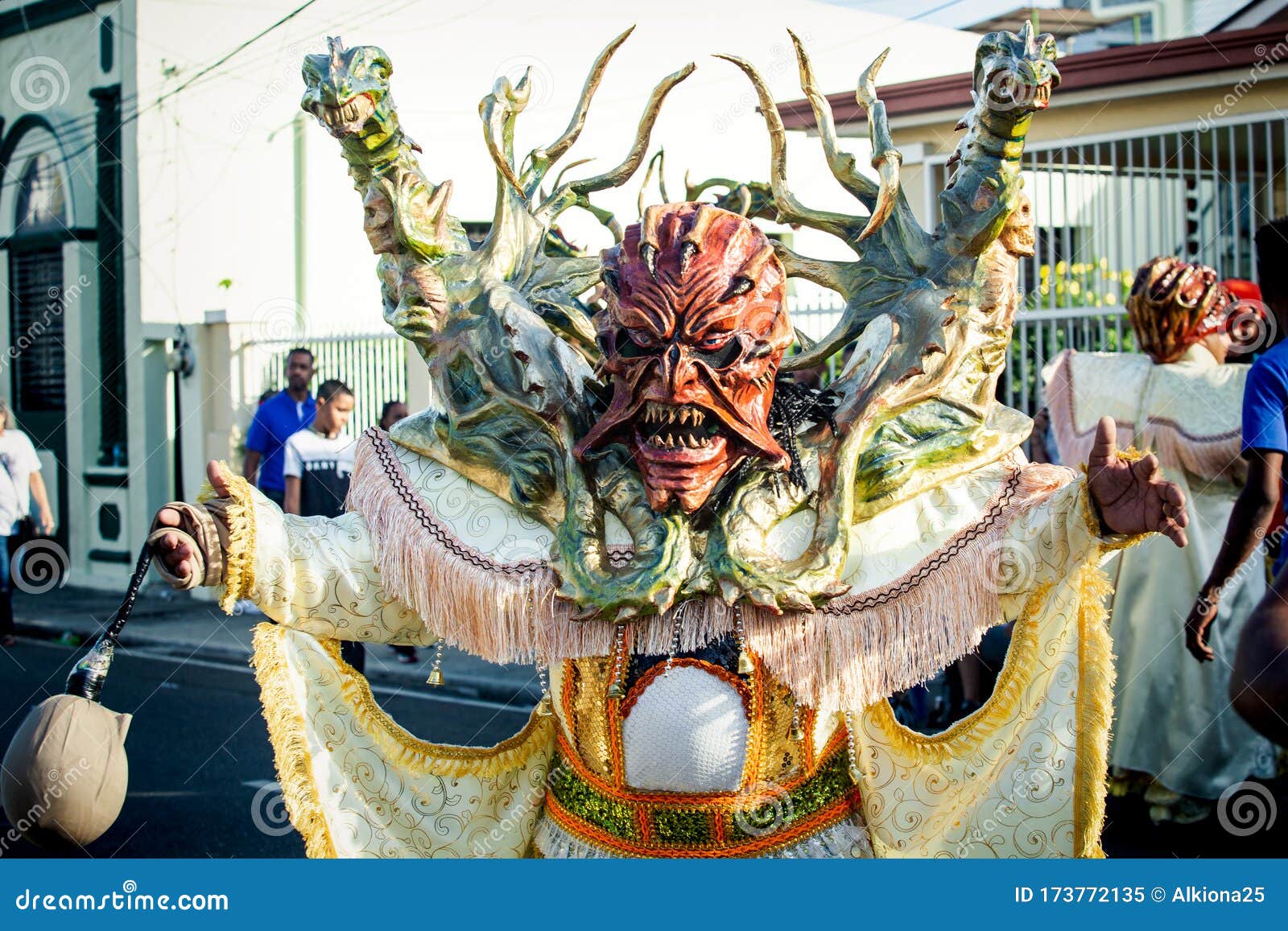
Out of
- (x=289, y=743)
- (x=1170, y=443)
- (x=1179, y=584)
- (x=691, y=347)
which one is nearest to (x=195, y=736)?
(x=289, y=743)

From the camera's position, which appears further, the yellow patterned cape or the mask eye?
the yellow patterned cape

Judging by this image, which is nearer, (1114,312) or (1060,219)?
(1114,312)

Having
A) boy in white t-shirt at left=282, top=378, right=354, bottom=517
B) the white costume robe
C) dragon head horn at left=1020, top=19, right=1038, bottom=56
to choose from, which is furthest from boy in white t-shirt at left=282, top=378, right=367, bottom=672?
dragon head horn at left=1020, top=19, right=1038, bottom=56

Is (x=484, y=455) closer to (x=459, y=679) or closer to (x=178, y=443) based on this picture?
(x=459, y=679)

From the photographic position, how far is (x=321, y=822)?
111 inches

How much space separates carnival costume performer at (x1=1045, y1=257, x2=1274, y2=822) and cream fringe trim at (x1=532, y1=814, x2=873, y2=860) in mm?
2852

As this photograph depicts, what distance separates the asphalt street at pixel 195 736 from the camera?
17.7ft

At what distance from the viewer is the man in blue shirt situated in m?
8.08

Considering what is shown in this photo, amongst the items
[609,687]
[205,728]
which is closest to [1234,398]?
[609,687]

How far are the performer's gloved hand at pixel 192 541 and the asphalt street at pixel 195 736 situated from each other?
2.81 meters

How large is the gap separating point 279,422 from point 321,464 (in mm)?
504

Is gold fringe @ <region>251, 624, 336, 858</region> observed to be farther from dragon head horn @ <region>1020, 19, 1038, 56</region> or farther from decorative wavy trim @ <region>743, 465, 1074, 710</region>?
dragon head horn @ <region>1020, 19, 1038, 56</region>

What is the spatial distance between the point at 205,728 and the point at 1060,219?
6.64 m

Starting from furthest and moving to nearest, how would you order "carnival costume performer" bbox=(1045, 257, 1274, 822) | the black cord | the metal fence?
the metal fence
"carnival costume performer" bbox=(1045, 257, 1274, 822)
the black cord
